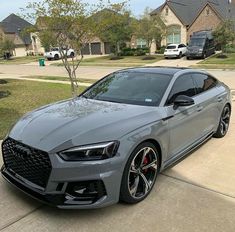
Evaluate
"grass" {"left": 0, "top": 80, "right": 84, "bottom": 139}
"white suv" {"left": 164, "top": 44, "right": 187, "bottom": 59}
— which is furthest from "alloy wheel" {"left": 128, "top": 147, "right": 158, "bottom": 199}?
"white suv" {"left": 164, "top": 44, "right": 187, "bottom": 59}

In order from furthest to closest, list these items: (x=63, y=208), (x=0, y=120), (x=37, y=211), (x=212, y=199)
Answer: (x=0, y=120) → (x=212, y=199) → (x=37, y=211) → (x=63, y=208)

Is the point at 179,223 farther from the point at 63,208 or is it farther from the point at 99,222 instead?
the point at 63,208

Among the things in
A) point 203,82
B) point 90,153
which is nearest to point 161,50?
point 203,82

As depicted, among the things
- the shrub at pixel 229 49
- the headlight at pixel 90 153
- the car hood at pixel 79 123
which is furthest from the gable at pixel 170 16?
the headlight at pixel 90 153

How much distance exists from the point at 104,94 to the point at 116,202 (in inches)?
72.1

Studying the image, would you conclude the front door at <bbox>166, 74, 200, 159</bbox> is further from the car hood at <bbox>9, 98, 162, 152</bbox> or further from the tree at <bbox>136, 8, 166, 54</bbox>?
the tree at <bbox>136, 8, 166, 54</bbox>

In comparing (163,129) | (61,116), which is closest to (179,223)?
(163,129)

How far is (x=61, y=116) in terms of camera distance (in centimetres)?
392

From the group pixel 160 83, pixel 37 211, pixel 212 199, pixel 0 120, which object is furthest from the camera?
pixel 0 120

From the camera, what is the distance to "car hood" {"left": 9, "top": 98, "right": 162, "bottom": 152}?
10.9 ft

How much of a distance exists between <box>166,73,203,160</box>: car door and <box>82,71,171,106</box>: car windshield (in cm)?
19

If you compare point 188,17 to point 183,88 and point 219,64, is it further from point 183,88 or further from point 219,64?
A: point 183,88

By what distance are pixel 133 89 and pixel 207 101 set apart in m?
1.38

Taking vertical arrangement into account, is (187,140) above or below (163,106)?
below
